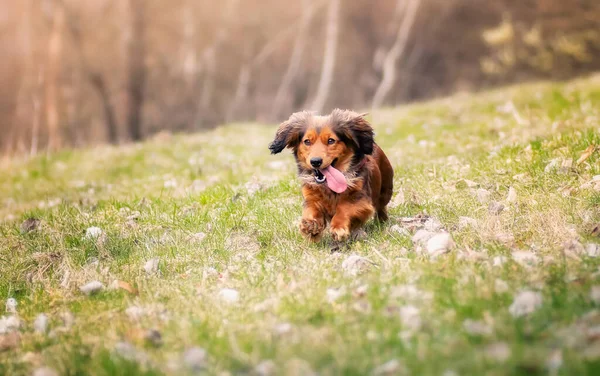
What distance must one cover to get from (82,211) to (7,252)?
1.13m

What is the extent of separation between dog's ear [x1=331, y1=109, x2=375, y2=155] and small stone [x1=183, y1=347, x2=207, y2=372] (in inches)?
84.2

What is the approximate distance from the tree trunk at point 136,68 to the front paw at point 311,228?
11.5 metres

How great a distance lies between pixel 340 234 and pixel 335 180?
388 millimetres

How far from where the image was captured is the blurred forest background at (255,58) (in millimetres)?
14562

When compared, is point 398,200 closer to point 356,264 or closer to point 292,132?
point 292,132

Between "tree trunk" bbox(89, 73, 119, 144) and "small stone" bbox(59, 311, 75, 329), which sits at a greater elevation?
"small stone" bbox(59, 311, 75, 329)

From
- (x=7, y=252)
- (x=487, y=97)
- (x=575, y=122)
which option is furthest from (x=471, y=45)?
(x=7, y=252)

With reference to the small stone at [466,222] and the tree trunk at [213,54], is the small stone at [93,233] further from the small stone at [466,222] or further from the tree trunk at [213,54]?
the tree trunk at [213,54]

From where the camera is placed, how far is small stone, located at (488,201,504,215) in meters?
4.24

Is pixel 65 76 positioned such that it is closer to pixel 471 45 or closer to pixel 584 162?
pixel 471 45

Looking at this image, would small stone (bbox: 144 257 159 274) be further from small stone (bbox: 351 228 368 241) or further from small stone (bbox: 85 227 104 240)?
small stone (bbox: 351 228 368 241)

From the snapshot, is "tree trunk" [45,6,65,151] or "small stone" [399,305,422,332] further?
"tree trunk" [45,6,65,151]

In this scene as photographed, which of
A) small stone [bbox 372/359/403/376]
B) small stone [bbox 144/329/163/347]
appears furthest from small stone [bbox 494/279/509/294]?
small stone [bbox 144/329/163/347]

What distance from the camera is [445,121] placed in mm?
9234
